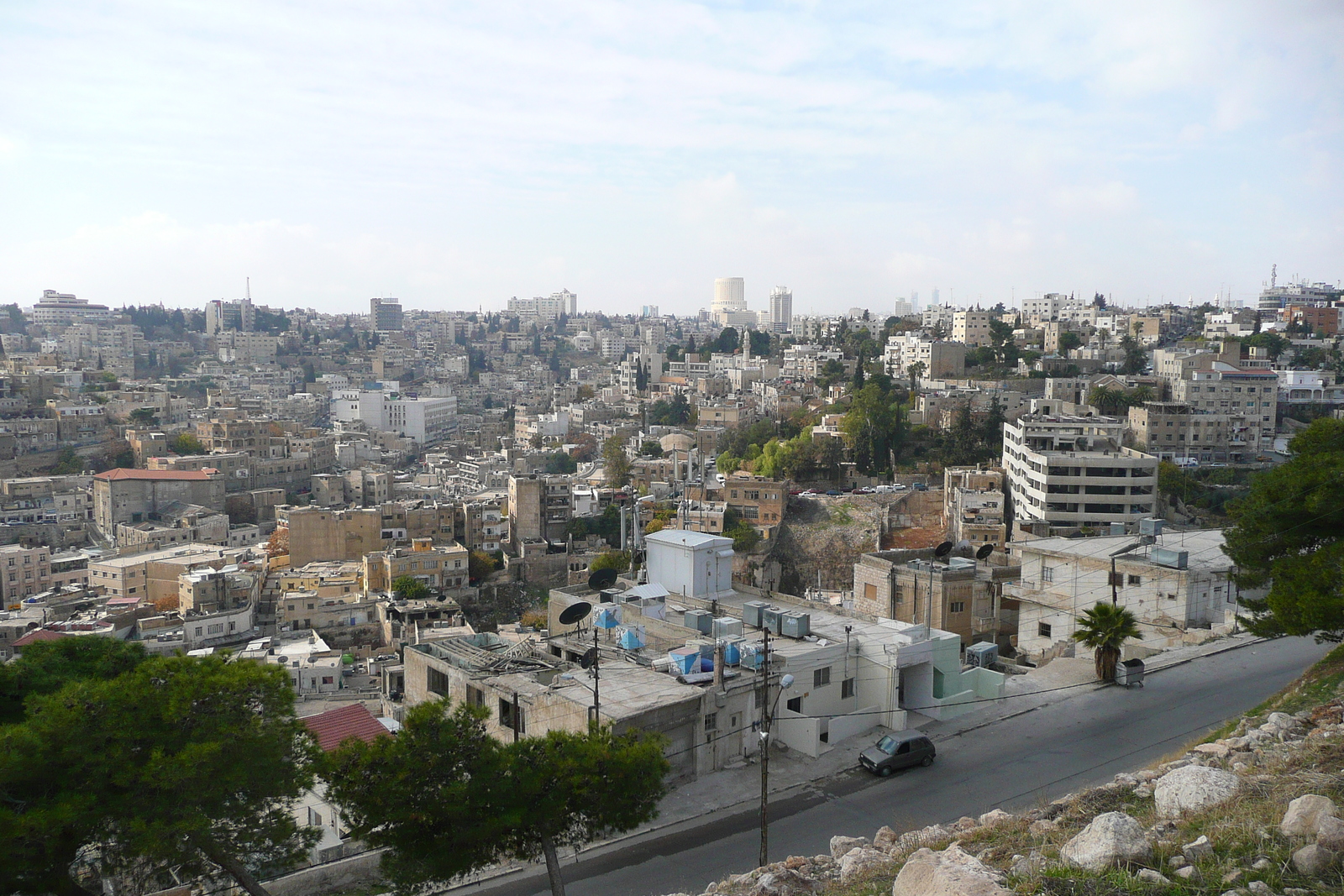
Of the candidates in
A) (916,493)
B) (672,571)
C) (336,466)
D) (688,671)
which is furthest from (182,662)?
(336,466)

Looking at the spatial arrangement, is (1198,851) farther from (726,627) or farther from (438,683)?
(438,683)

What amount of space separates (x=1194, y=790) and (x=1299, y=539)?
503cm

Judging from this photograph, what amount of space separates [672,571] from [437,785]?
840 cm

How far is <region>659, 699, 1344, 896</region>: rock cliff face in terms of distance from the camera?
4.18 m

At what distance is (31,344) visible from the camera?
277ft

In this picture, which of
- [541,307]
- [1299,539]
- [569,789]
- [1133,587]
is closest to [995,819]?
[569,789]

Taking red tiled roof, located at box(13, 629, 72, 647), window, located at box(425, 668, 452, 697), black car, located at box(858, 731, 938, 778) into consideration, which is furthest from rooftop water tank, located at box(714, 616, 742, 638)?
red tiled roof, located at box(13, 629, 72, 647)

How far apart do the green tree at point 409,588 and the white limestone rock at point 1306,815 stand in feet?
81.0

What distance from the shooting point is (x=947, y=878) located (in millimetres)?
4414

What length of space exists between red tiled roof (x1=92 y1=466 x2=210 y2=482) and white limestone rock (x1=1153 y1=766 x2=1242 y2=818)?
41119 mm

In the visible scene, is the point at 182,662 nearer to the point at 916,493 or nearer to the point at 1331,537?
the point at 1331,537

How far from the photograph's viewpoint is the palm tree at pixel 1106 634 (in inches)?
441

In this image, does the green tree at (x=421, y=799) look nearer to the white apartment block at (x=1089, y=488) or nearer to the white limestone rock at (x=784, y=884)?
the white limestone rock at (x=784, y=884)

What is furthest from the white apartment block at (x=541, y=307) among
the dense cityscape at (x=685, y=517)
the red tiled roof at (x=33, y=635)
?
the red tiled roof at (x=33, y=635)
